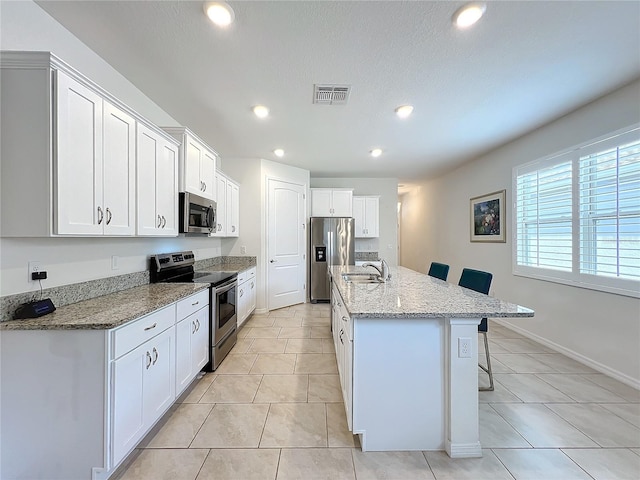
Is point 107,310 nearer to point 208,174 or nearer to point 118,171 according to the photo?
point 118,171

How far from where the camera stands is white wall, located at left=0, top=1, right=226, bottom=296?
138 cm

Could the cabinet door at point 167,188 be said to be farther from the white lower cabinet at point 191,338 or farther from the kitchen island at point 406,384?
the kitchen island at point 406,384

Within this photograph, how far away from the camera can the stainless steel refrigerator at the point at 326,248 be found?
5152 millimetres

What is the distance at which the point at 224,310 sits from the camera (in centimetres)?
275

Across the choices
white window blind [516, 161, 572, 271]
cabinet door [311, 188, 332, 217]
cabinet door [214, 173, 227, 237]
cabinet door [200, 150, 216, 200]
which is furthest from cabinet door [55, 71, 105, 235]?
white window blind [516, 161, 572, 271]

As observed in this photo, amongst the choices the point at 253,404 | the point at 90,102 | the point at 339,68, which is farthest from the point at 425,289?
the point at 90,102

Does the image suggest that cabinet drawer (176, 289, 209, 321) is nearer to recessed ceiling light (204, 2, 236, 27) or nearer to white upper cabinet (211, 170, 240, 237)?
white upper cabinet (211, 170, 240, 237)

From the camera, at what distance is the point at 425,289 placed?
2.12 metres

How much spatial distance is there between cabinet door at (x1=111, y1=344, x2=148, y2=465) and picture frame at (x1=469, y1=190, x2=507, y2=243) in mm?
4606

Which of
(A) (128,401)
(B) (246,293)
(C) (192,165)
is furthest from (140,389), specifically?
(B) (246,293)

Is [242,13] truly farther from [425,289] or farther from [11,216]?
[425,289]

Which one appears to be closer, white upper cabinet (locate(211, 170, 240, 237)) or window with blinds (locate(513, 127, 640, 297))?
window with blinds (locate(513, 127, 640, 297))

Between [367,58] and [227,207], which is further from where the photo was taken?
[227,207]

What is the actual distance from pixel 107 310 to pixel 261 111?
7.39 feet
